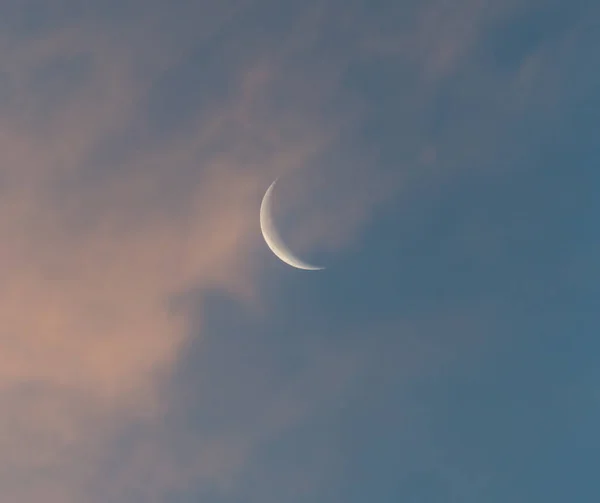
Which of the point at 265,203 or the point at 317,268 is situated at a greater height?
the point at 265,203

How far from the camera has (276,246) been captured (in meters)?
48.6

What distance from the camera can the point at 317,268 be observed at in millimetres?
50469

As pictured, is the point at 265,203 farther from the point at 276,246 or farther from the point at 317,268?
the point at 317,268

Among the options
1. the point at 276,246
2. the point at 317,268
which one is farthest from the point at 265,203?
the point at 317,268

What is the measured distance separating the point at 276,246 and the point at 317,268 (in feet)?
15.9

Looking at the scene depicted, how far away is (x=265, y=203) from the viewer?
47.9 m

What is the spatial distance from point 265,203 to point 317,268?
8.26m
